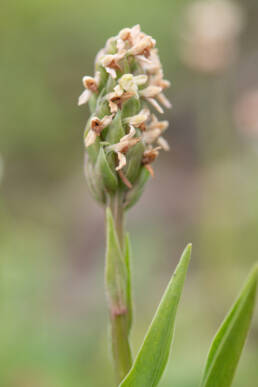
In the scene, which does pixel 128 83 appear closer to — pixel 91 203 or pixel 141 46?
pixel 141 46

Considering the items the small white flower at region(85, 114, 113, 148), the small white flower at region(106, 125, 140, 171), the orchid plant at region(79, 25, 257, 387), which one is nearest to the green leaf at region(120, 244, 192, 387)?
the orchid plant at region(79, 25, 257, 387)

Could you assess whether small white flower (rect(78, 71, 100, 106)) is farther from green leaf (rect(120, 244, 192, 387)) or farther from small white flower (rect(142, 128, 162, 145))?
green leaf (rect(120, 244, 192, 387))

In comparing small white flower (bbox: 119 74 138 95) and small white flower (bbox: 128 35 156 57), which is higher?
small white flower (bbox: 128 35 156 57)

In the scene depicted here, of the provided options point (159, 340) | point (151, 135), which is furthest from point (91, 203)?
point (159, 340)

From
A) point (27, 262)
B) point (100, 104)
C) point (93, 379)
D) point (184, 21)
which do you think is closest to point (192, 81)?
point (184, 21)

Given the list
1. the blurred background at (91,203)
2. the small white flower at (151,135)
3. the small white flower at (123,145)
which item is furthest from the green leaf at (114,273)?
the blurred background at (91,203)

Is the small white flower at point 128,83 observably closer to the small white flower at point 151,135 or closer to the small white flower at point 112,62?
the small white flower at point 112,62
